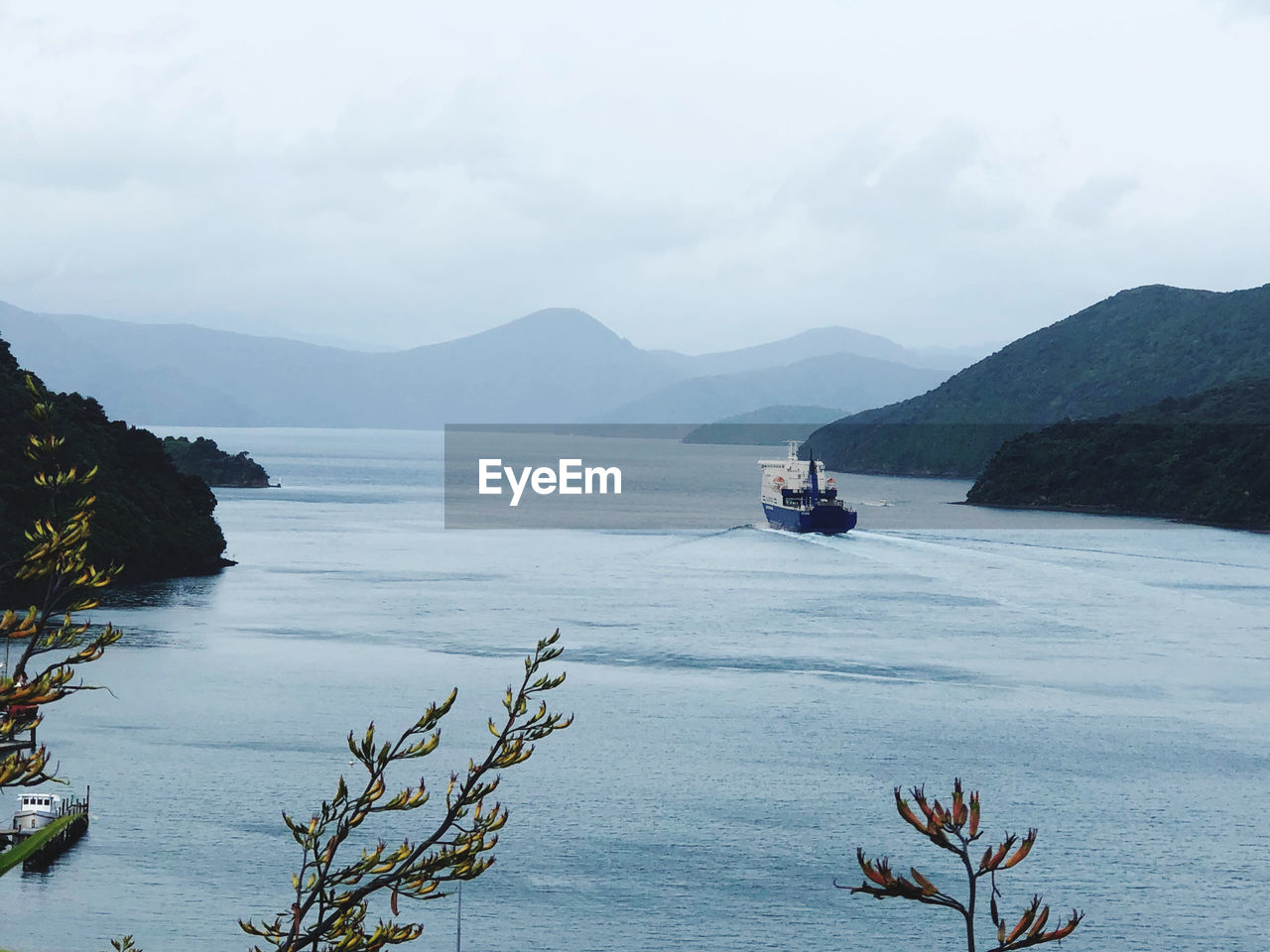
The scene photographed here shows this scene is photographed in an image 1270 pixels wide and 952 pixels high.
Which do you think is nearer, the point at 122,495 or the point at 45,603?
the point at 45,603

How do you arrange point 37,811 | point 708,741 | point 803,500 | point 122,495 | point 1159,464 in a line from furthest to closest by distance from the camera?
point 1159,464, point 803,500, point 122,495, point 708,741, point 37,811

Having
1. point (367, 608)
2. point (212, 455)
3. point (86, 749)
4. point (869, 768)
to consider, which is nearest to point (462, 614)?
point (367, 608)

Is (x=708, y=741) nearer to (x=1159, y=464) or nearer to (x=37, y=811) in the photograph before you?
(x=37, y=811)

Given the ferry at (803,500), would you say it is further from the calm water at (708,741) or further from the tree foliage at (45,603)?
the tree foliage at (45,603)

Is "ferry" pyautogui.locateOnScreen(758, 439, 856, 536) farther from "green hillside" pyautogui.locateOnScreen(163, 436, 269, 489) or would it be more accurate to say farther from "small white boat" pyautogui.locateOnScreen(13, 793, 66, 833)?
"small white boat" pyautogui.locateOnScreen(13, 793, 66, 833)

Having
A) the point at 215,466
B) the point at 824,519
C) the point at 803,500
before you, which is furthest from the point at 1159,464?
the point at 215,466

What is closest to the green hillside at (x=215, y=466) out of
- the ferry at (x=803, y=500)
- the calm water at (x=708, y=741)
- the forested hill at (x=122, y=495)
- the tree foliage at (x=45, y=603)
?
the forested hill at (x=122, y=495)
